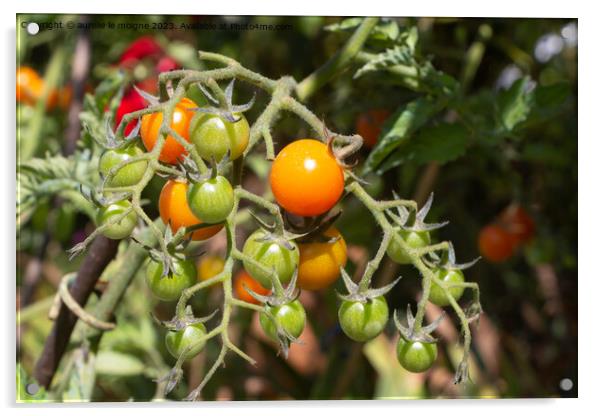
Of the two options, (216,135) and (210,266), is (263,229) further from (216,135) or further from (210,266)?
(210,266)

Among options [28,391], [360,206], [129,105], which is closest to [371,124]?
[360,206]

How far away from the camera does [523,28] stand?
49.3 inches

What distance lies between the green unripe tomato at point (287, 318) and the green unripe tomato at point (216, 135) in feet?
0.40

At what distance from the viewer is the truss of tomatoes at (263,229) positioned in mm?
559

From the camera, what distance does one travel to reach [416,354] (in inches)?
24.4

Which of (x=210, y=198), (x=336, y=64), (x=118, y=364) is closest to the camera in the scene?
(x=210, y=198)

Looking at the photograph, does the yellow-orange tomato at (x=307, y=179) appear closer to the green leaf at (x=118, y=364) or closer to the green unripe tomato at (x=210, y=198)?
the green unripe tomato at (x=210, y=198)

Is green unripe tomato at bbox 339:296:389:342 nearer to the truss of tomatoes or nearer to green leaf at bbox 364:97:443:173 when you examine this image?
the truss of tomatoes

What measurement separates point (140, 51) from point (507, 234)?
2.14 ft

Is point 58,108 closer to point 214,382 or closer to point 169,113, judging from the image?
point 214,382

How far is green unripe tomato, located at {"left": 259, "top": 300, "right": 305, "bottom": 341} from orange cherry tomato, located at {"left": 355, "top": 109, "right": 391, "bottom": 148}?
1.83ft

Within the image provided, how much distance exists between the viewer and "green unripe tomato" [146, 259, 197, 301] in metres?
0.58

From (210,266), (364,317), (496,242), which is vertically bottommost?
(210,266)
